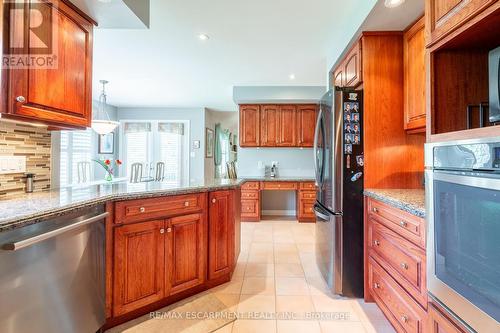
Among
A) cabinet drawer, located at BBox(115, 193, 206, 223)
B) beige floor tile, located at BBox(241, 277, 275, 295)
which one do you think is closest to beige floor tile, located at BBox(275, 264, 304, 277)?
beige floor tile, located at BBox(241, 277, 275, 295)

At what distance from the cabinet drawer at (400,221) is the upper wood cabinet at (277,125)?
9.77 ft

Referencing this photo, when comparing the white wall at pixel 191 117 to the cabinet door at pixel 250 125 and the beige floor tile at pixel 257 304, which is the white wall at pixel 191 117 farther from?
the beige floor tile at pixel 257 304

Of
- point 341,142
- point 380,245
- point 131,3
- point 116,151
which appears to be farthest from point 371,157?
point 116,151

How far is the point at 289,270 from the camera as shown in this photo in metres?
2.62

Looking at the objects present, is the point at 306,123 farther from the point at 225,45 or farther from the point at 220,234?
the point at 220,234

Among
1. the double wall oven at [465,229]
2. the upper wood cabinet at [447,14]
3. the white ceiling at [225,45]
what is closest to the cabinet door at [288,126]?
the white ceiling at [225,45]

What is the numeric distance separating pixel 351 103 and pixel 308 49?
1274 mm

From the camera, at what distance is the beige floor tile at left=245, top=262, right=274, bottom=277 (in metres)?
2.52

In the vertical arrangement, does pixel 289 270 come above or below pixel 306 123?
below

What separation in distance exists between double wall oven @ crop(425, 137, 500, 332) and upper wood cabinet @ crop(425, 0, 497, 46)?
1.64 ft

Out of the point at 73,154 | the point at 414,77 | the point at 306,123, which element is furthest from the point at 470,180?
the point at 73,154

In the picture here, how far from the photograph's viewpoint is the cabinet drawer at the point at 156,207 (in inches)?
65.3

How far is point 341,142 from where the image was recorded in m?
2.03

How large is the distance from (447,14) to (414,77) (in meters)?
0.90
